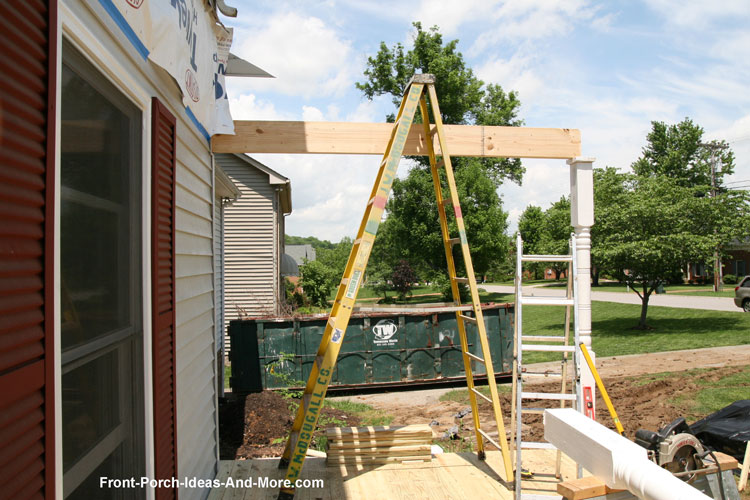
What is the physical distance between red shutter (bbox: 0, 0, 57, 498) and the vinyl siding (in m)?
13.0

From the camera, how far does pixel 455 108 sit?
86.7 feet

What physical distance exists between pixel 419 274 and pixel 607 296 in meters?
11.2

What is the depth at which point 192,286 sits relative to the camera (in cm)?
398

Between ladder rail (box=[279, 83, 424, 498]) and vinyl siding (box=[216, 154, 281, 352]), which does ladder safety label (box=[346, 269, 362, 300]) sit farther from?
vinyl siding (box=[216, 154, 281, 352])

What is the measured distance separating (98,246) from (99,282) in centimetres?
16

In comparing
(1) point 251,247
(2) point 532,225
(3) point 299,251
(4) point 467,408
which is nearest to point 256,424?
(4) point 467,408

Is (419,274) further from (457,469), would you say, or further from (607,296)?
(457,469)

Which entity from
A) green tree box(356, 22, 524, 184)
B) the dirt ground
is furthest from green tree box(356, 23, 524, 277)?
the dirt ground

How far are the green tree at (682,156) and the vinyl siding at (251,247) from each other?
33.6 meters

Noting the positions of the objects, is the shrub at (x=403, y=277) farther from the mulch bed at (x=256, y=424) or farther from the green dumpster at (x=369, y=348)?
the mulch bed at (x=256, y=424)

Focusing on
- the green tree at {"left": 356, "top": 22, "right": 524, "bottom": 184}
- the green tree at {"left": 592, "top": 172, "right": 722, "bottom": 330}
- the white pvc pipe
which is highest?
the green tree at {"left": 356, "top": 22, "right": 524, "bottom": 184}

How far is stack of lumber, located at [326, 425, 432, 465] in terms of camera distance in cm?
508

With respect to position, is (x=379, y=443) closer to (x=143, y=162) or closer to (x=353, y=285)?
(x=353, y=285)

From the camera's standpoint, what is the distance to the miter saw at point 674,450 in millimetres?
2113
